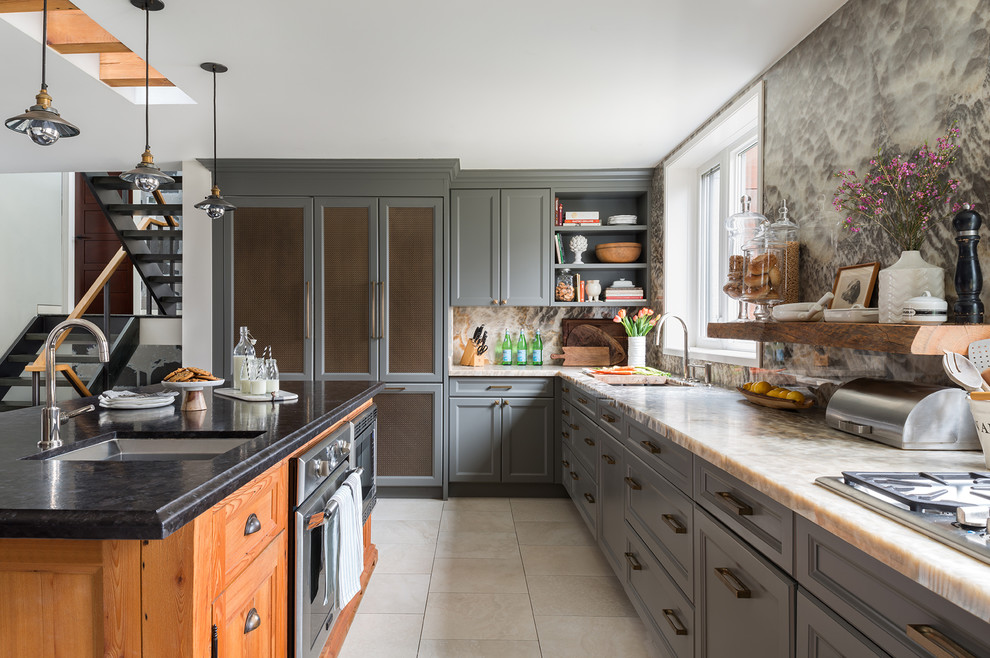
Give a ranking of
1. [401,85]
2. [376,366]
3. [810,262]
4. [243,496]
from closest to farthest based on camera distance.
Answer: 1. [243,496]
2. [810,262]
3. [401,85]
4. [376,366]

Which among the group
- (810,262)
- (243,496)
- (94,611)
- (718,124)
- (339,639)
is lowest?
(339,639)

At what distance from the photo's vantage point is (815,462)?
1.38 meters

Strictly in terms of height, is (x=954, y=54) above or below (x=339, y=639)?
above

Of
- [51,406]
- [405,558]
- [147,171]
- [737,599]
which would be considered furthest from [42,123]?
[405,558]

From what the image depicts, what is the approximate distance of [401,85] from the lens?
113 inches

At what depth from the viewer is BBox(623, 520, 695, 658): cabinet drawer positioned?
179cm

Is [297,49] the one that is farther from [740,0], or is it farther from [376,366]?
[376,366]

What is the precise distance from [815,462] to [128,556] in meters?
1.44

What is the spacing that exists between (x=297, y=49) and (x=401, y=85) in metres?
0.54

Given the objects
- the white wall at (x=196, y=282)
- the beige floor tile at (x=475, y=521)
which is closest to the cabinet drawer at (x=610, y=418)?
the beige floor tile at (x=475, y=521)

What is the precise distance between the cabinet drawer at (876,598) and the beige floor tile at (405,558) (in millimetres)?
2162

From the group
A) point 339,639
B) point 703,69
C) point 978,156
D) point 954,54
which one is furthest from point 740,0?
point 339,639

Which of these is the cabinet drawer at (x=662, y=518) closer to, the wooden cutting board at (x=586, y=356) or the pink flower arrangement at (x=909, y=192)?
the pink flower arrangement at (x=909, y=192)

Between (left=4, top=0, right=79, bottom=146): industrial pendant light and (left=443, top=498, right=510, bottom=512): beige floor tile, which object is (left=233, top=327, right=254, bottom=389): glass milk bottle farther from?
(left=443, top=498, right=510, bottom=512): beige floor tile
